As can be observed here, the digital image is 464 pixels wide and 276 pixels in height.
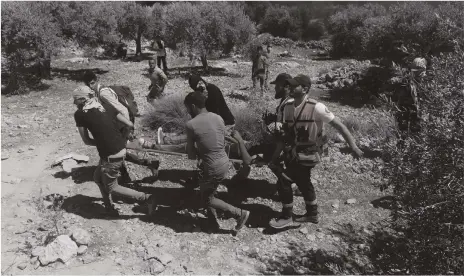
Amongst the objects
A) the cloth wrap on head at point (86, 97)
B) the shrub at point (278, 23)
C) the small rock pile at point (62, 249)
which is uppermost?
the shrub at point (278, 23)

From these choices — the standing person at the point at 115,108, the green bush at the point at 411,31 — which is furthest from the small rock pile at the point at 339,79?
the standing person at the point at 115,108

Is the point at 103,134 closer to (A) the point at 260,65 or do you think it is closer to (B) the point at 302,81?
(B) the point at 302,81

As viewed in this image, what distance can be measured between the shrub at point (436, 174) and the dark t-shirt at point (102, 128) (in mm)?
2985

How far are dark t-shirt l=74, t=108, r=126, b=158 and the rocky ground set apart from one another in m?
1.03

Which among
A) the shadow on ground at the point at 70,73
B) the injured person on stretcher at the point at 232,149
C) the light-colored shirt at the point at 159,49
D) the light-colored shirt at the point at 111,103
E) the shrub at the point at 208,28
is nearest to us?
the light-colored shirt at the point at 111,103

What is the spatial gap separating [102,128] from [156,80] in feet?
13.4

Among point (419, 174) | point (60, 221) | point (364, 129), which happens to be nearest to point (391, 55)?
point (364, 129)

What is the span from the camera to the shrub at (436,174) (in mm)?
2611

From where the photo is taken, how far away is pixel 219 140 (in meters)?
3.99

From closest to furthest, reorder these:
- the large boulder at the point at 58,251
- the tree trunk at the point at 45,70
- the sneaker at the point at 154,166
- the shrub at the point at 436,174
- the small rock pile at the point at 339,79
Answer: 1. the shrub at the point at 436,174
2. the large boulder at the point at 58,251
3. the sneaker at the point at 154,166
4. the tree trunk at the point at 45,70
5. the small rock pile at the point at 339,79

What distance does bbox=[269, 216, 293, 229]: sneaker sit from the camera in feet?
14.7

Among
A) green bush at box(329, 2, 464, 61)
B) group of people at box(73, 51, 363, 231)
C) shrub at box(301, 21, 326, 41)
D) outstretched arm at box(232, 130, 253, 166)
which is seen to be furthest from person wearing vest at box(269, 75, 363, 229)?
shrub at box(301, 21, 326, 41)

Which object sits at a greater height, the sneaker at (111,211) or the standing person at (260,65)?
the standing person at (260,65)

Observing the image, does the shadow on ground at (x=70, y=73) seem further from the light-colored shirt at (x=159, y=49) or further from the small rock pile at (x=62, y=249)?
the small rock pile at (x=62, y=249)
